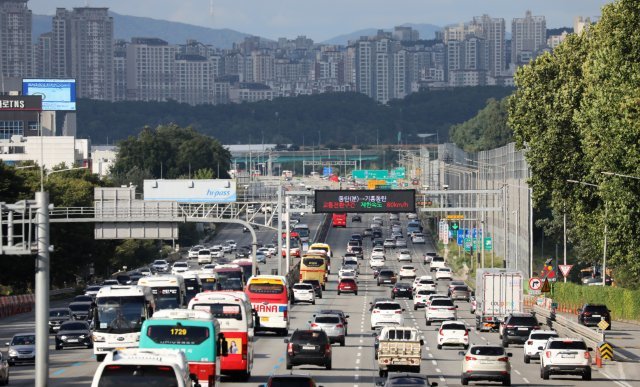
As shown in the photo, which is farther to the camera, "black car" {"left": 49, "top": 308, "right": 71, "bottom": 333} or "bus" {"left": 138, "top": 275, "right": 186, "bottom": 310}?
"black car" {"left": 49, "top": 308, "right": 71, "bottom": 333}

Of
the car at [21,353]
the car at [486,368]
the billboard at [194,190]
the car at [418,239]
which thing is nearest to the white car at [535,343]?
the car at [486,368]

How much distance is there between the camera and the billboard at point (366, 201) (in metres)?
105

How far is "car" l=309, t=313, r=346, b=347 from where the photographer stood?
216 feet

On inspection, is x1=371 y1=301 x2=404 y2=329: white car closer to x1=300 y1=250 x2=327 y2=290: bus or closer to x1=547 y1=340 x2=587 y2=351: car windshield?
x1=547 y1=340 x2=587 y2=351: car windshield

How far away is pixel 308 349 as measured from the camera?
2122 inches

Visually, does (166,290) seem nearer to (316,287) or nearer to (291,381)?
(316,287)

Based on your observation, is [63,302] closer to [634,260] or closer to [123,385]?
[634,260]

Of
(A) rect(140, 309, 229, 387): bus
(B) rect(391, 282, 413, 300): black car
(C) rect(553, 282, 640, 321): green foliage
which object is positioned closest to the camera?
(A) rect(140, 309, 229, 387): bus

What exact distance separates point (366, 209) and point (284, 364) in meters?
49.4

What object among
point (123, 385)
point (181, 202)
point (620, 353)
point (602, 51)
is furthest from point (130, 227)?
point (123, 385)

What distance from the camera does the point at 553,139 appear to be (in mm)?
94688

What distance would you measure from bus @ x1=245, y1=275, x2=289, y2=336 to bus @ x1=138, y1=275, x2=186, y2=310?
3.19 m

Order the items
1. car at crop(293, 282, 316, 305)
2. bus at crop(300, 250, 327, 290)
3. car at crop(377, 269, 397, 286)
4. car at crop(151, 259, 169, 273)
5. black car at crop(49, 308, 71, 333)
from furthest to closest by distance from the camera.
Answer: car at crop(151, 259, 169, 273), car at crop(377, 269, 397, 286), bus at crop(300, 250, 327, 290), car at crop(293, 282, 316, 305), black car at crop(49, 308, 71, 333)

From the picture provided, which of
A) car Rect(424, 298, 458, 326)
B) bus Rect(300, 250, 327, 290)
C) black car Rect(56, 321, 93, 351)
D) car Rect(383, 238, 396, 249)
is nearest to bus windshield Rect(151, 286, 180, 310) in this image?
black car Rect(56, 321, 93, 351)
